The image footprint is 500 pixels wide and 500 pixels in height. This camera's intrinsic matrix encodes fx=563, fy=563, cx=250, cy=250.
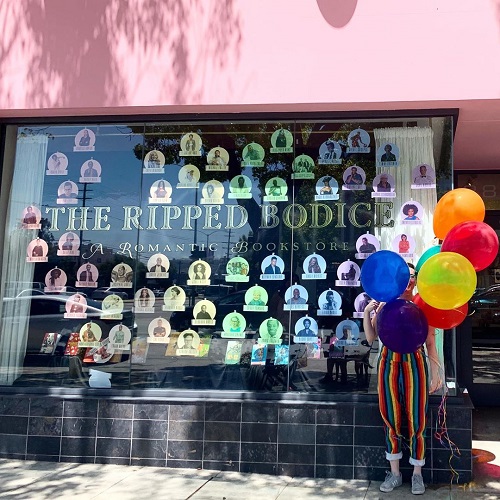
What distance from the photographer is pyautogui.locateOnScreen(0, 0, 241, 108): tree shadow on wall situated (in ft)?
17.4

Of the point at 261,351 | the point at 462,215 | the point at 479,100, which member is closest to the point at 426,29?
the point at 479,100

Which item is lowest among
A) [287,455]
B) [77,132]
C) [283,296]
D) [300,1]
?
[287,455]

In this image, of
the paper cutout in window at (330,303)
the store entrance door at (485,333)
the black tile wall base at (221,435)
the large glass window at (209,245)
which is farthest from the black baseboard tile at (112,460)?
the store entrance door at (485,333)

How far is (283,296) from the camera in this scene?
539 cm

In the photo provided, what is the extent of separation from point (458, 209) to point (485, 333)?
3693 millimetres

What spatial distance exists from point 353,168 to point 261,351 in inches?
77.9

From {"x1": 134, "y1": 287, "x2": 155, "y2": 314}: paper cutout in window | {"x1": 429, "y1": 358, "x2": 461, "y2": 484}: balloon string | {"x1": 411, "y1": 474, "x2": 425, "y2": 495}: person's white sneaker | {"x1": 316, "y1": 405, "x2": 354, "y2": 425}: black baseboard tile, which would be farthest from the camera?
{"x1": 134, "y1": 287, "x2": 155, "y2": 314}: paper cutout in window

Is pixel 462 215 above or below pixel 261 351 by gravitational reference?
above

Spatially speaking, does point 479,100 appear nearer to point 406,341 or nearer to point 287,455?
point 406,341


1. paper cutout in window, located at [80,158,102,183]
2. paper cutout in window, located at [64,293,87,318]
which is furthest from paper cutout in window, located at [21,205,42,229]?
paper cutout in window, located at [64,293,87,318]

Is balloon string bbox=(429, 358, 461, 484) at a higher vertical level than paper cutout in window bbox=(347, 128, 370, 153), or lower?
lower

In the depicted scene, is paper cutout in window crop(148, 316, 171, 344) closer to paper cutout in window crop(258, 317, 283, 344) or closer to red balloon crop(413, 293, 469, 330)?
paper cutout in window crop(258, 317, 283, 344)

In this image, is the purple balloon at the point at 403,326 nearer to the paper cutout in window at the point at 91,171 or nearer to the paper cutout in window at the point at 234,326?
the paper cutout in window at the point at 234,326

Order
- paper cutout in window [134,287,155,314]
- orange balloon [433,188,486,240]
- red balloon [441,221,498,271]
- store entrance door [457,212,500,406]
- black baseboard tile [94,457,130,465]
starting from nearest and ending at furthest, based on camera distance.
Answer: red balloon [441,221,498,271]
orange balloon [433,188,486,240]
black baseboard tile [94,457,130,465]
paper cutout in window [134,287,155,314]
store entrance door [457,212,500,406]
